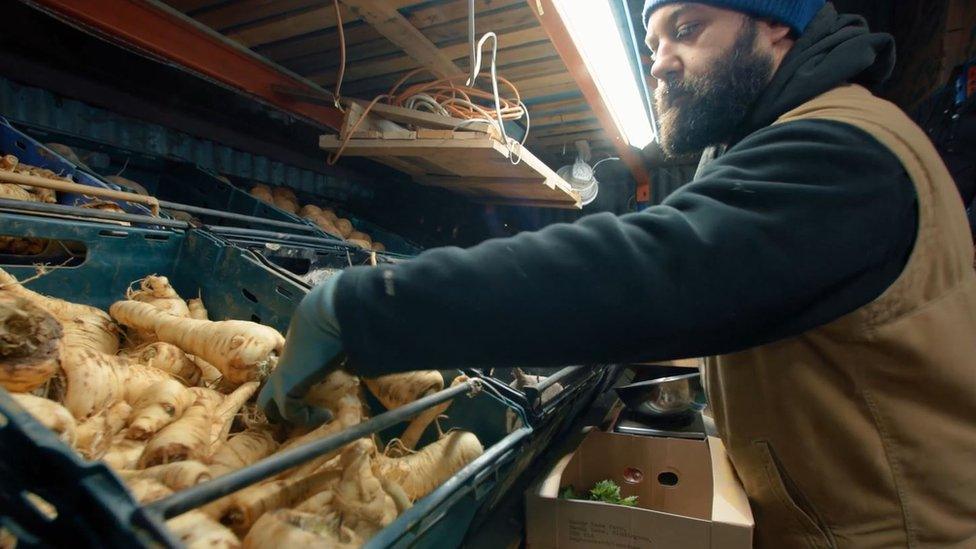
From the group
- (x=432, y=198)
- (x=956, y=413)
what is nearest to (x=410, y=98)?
(x=432, y=198)

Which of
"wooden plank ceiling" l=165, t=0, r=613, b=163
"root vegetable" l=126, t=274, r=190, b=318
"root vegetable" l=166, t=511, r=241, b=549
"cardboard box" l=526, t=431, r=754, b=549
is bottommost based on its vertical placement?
"cardboard box" l=526, t=431, r=754, b=549

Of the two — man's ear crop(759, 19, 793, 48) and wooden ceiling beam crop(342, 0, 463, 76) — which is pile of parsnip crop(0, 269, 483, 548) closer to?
man's ear crop(759, 19, 793, 48)

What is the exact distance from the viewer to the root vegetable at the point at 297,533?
812 mm

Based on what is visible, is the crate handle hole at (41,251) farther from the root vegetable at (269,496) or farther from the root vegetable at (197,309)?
the root vegetable at (269,496)

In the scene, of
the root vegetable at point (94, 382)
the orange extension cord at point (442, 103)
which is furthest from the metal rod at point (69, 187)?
the orange extension cord at point (442, 103)

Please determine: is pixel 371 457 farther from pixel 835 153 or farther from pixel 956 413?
pixel 956 413

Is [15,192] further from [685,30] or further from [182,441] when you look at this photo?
[685,30]

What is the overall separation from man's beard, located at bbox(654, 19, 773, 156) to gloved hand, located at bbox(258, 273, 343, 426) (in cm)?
109

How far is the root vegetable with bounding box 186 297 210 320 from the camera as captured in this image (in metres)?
1.63

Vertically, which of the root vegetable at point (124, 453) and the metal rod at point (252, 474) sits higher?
the metal rod at point (252, 474)

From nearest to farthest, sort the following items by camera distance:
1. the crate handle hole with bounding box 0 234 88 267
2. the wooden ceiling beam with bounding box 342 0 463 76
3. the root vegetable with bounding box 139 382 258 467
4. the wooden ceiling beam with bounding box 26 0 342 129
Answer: the root vegetable with bounding box 139 382 258 467, the crate handle hole with bounding box 0 234 88 267, the wooden ceiling beam with bounding box 26 0 342 129, the wooden ceiling beam with bounding box 342 0 463 76

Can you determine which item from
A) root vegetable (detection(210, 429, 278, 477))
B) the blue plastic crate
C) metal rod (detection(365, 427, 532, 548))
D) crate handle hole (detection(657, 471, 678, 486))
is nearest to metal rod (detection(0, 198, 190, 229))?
the blue plastic crate

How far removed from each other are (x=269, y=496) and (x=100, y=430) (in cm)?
50

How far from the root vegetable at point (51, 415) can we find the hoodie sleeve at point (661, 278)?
0.65 m
